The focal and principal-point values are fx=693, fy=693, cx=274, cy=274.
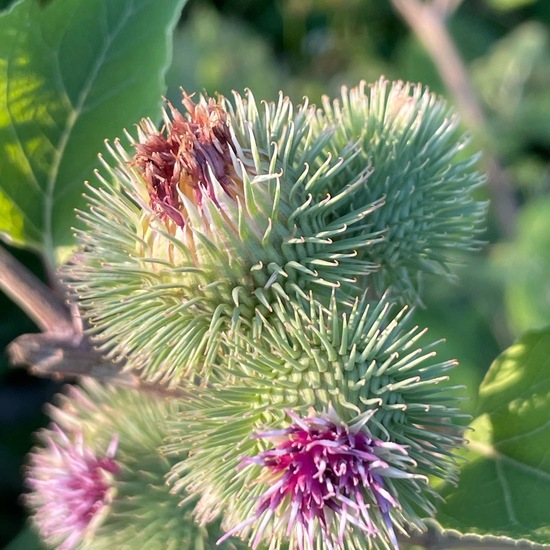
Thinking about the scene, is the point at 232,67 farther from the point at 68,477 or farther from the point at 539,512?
the point at 539,512

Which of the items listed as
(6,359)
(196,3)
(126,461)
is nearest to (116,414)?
(126,461)

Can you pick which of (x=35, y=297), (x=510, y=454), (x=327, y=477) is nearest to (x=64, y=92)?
(x=35, y=297)

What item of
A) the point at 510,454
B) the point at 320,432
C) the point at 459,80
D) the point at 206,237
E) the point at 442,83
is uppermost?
the point at 442,83

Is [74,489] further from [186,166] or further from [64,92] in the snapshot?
[64,92]

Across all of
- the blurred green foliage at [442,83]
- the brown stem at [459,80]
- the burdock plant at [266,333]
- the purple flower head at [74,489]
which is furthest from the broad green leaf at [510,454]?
the brown stem at [459,80]

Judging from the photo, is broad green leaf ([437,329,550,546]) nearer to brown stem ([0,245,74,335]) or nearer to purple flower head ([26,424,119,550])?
purple flower head ([26,424,119,550])

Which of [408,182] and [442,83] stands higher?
[442,83]

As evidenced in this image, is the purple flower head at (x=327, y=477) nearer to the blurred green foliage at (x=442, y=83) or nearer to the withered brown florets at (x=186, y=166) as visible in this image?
the withered brown florets at (x=186, y=166)
